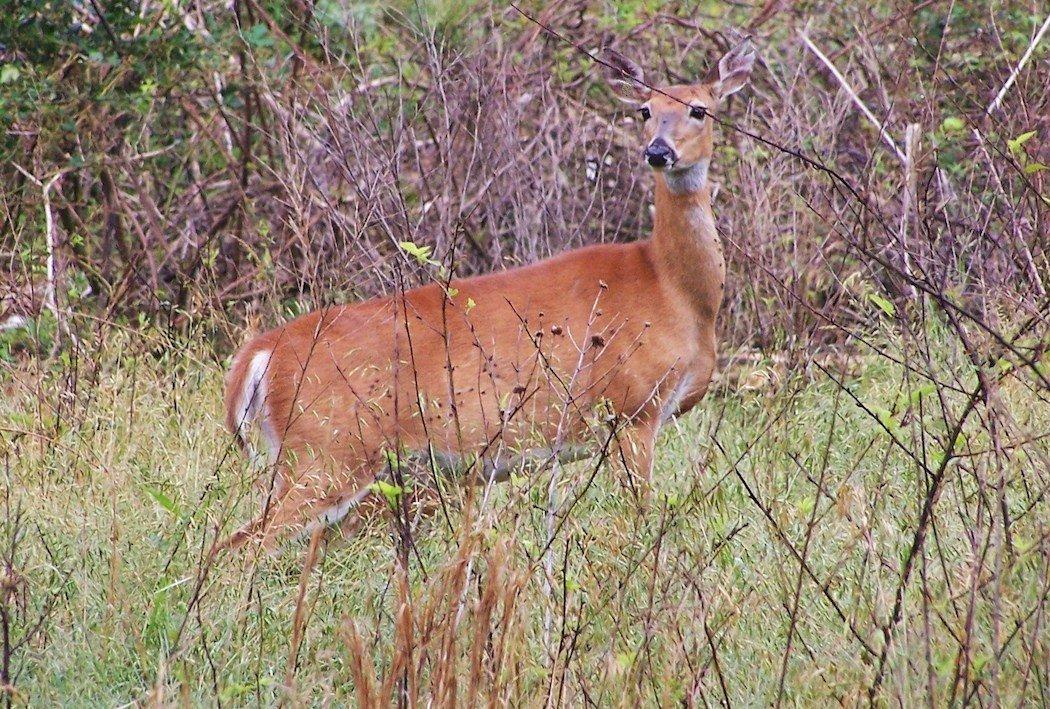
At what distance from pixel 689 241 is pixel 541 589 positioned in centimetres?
234

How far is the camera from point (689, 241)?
547 centimetres

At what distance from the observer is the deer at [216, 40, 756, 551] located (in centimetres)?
479

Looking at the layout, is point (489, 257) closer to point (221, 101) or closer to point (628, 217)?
point (628, 217)

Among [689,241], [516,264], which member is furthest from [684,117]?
[516,264]

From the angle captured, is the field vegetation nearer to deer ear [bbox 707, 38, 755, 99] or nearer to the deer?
the deer

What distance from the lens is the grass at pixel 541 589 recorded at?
291 centimetres

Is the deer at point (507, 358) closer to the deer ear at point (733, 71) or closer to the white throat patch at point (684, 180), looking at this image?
the white throat patch at point (684, 180)

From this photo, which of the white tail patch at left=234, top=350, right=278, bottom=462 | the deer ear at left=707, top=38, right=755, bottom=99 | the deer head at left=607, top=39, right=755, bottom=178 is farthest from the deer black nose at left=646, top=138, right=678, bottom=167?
the white tail patch at left=234, top=350, right=278, bottom=462

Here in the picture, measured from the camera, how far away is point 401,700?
2.81m

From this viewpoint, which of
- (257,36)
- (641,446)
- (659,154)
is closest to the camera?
(641,446)

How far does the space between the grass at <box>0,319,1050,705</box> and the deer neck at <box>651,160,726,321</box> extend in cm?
55

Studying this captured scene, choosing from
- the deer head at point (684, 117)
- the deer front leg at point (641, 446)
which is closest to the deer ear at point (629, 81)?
the deer head at point (684, 117)

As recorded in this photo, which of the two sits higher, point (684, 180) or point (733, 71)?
point (733, 71)

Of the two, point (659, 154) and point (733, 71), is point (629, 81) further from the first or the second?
point (659, 154)
